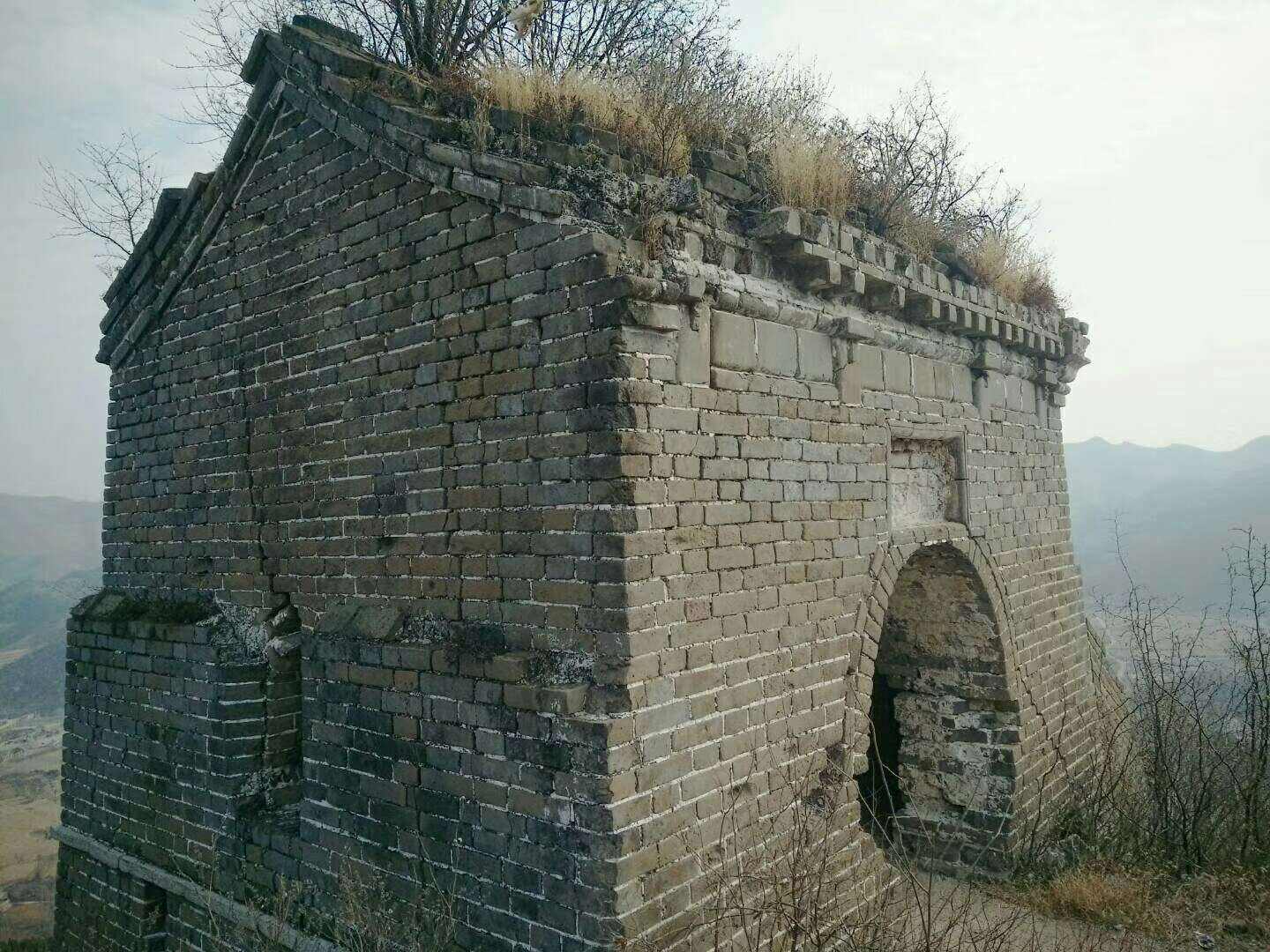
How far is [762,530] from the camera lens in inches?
154

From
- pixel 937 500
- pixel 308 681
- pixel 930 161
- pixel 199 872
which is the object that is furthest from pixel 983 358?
pixel 199 872

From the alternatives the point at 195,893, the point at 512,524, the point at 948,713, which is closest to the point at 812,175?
the point at 512,524

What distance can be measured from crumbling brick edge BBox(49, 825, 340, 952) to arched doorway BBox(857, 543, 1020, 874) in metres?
3.54

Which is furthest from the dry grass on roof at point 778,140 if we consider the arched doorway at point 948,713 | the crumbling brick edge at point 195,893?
the crumbling brick edge at point 195,893

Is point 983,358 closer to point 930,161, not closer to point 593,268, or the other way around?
point 930,161

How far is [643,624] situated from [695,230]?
1.76 m

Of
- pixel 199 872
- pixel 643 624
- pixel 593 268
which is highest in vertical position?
pixel 593 268

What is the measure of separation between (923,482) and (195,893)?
16.2 ft

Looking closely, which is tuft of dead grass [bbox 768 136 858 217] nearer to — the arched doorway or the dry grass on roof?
the dry grass on roof

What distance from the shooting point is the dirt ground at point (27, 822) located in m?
15.0

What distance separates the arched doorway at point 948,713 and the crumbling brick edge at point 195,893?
3536 millimetres

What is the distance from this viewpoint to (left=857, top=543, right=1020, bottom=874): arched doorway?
578 cm

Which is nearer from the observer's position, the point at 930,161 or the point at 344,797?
the point at 344,797

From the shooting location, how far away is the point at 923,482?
5363 millimetres
